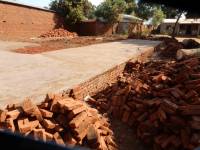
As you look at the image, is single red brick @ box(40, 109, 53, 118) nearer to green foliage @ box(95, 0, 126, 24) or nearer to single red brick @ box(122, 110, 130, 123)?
single red brick @ box(122, 110, 130, 123)

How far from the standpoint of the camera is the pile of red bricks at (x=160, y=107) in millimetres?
5938

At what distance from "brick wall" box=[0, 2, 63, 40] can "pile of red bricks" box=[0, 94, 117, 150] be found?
18.8 m

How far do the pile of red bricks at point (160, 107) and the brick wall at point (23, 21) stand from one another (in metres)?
16.9

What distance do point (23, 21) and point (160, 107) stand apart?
22.2 m

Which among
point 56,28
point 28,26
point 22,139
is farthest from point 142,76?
point 56,28

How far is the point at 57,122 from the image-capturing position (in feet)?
16.4

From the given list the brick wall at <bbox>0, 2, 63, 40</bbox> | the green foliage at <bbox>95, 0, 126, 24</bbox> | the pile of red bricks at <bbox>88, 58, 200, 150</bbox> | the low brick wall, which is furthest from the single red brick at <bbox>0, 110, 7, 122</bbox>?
the green foliage at <bbox>95, 0, 126, 24</bbox>

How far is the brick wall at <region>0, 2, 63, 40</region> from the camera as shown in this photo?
972 inches

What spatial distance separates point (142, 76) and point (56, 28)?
22.8 meters

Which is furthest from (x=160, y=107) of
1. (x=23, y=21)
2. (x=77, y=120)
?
(x=23, y=21)

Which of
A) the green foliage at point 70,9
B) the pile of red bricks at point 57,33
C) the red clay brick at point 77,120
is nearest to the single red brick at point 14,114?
the red clay brick at point 77,120

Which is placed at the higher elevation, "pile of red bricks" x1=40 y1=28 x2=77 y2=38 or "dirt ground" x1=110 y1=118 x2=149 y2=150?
"pile of red bricks" x1=40 y1=28 x2=77 y2=38

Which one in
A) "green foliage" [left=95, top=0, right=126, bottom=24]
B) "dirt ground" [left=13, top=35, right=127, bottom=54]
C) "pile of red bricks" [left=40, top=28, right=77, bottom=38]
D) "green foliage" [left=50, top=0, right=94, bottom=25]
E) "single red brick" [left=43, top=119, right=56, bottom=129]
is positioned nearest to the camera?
"single red brick" [left=43, top=119, right=56, bottom=129]

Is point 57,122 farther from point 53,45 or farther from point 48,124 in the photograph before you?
point 53,45
